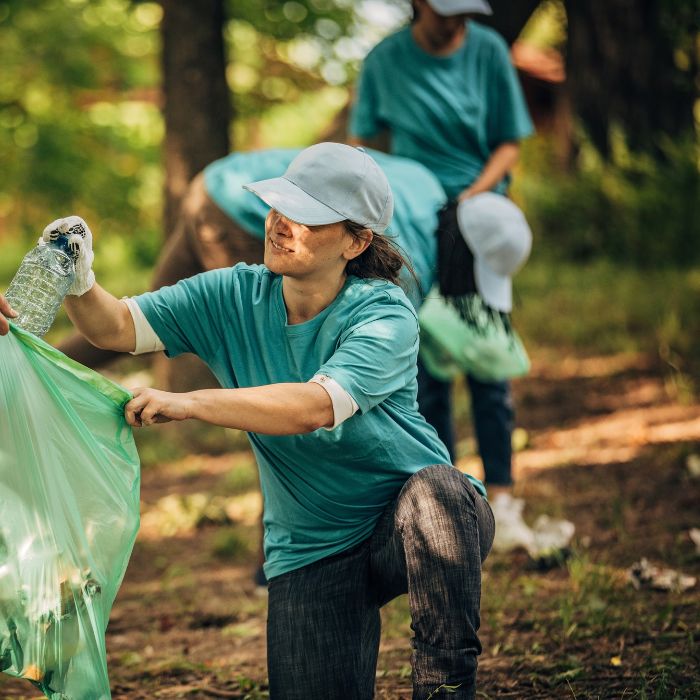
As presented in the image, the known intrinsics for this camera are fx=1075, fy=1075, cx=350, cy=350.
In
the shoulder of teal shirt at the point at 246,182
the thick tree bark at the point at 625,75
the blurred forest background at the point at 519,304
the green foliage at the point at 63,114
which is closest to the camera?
the blurred forest background at the point at 519,304

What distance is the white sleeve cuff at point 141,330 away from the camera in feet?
7.88

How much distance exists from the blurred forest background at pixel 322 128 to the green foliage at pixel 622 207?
0.02m

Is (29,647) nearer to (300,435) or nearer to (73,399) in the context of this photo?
(73,399)

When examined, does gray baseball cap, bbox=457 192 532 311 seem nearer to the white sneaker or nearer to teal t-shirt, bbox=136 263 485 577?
the white sneaker

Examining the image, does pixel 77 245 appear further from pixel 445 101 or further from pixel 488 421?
pixel 488 421

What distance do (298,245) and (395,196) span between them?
101 cm

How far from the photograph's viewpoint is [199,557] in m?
4.43

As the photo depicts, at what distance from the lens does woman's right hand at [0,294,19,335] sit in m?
2.17

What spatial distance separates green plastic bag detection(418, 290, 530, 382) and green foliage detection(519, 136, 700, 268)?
594 centimetres

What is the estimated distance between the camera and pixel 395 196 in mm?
3270

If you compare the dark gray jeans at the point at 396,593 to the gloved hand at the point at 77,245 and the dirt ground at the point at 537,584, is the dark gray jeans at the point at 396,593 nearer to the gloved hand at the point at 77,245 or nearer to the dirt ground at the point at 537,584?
the dirt ground at the point at 537,584

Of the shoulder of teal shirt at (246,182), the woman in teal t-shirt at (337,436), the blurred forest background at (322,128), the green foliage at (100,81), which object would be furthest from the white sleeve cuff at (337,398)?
the green foliage at (100,81)

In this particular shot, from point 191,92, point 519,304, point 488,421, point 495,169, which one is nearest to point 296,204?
point 519,304

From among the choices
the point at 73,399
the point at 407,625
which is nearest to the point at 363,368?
the point at 73,399
